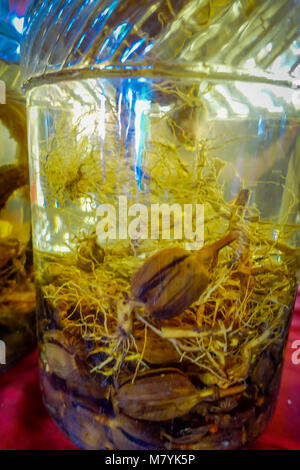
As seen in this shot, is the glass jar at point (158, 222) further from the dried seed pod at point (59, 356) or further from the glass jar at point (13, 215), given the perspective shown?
the glass jar at point (13, 215)

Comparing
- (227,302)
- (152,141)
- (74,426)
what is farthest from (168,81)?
(74,426)

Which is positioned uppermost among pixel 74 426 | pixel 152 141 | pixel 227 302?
pixel 152 141

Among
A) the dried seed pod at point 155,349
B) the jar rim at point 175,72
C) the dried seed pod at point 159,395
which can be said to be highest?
the jar rim at point 175,72

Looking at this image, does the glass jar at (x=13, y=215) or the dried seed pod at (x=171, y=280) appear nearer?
the dried seed pod at (x=171, y=280)

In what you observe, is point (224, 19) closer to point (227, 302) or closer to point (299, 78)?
point (299, 78)

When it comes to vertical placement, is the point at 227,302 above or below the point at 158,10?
below

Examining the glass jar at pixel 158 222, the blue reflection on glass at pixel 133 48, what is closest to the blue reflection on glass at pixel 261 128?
the glass jar at pixel 158 222

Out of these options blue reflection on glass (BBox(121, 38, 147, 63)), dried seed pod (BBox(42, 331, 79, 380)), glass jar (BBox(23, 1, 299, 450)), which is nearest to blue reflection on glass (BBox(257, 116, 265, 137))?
glass jar (BBox(23, 1, 299, 450))
